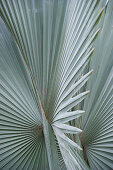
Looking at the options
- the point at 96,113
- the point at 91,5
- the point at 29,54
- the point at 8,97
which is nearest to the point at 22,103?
the point at 8,97

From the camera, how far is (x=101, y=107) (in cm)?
118

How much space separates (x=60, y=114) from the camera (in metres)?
0.85

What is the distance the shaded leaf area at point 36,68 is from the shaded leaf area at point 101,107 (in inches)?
4.8

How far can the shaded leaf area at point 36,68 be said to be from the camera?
0.94 m

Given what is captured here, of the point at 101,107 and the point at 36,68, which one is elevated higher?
the point at 36,68

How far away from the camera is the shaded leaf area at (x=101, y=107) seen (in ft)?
3.71

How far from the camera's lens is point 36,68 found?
1.15 metres

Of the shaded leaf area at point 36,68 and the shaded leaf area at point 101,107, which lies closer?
the shaded leaf area at point 36,68

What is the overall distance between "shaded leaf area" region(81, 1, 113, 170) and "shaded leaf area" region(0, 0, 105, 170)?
12cm

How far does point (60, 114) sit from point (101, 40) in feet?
2.01

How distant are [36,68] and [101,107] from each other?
40 cm

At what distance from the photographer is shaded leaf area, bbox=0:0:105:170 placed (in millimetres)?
939

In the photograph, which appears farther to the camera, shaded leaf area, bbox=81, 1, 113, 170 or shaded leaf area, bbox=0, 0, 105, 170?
shaded leaf area, bbox=81, 1, 113, 170

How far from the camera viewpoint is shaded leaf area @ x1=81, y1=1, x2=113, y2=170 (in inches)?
44.5
